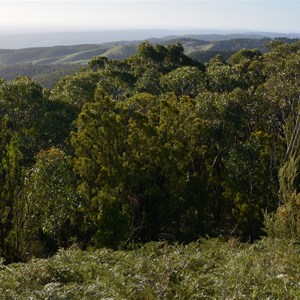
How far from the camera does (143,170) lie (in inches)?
632

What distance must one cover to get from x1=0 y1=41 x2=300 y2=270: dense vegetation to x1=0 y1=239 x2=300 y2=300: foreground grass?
330 centimetres

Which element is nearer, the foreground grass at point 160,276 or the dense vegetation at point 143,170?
the foreground grass at point 160,276

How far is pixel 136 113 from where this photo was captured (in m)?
16.1

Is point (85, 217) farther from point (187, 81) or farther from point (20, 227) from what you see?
point (187, 81)

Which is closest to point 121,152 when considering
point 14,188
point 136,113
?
point 136,113

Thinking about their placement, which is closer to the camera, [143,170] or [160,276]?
[160,276]

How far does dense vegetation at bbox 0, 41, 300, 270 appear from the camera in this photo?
1366cm

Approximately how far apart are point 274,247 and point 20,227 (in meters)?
8.40

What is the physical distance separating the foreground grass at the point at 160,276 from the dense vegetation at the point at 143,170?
3304mm

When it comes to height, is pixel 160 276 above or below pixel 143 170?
below

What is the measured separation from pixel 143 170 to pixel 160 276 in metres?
7.68

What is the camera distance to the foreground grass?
302 inches

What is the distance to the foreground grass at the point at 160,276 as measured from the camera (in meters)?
7.66

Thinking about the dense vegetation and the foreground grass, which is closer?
the foreground grass
